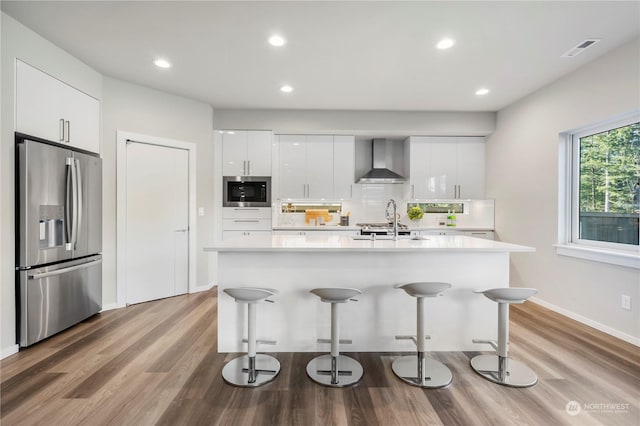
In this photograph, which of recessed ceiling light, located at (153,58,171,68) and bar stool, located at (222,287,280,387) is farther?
recessed ceiling light, located at (153,58,171,68)

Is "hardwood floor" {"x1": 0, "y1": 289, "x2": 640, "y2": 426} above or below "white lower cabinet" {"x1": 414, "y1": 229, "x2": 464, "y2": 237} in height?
below

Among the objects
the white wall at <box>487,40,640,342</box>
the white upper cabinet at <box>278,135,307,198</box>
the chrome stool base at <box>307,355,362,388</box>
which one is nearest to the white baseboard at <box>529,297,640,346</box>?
the white wall at <box>487,40,640,342</box>

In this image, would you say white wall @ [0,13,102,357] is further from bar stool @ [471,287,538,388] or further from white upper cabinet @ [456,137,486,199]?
white upper cabinet @ [456,137,486,199]

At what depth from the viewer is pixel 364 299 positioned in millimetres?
2566

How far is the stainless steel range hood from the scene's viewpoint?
5094 millimetres

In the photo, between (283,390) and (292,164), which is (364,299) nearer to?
(283,390)

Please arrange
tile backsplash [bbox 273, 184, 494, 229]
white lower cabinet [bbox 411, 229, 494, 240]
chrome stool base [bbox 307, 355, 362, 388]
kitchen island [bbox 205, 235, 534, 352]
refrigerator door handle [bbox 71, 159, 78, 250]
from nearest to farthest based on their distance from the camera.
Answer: chrome stool base [bbox 307, 355, 362, 388] < kitchen island [bbox 205, 235, 534, 352] < refrigerator door handle [bbox 71, 159, 78, 250] < white lower cabinet [bbox 411, 229, 494, 240] < tile backsplash [bbox 273, 184, 494, 229]

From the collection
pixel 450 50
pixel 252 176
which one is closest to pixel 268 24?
pixel 450 50

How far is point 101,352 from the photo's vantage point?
8.36 feet

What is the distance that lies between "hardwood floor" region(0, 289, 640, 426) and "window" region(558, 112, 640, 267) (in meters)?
0.95

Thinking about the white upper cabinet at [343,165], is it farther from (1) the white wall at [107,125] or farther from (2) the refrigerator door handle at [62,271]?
(2) the refrigerator door handle at [62,271]

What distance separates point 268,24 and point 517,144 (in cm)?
373

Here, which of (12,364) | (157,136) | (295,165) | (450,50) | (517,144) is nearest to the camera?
(12,364)

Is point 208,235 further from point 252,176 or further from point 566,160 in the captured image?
point 566,160
